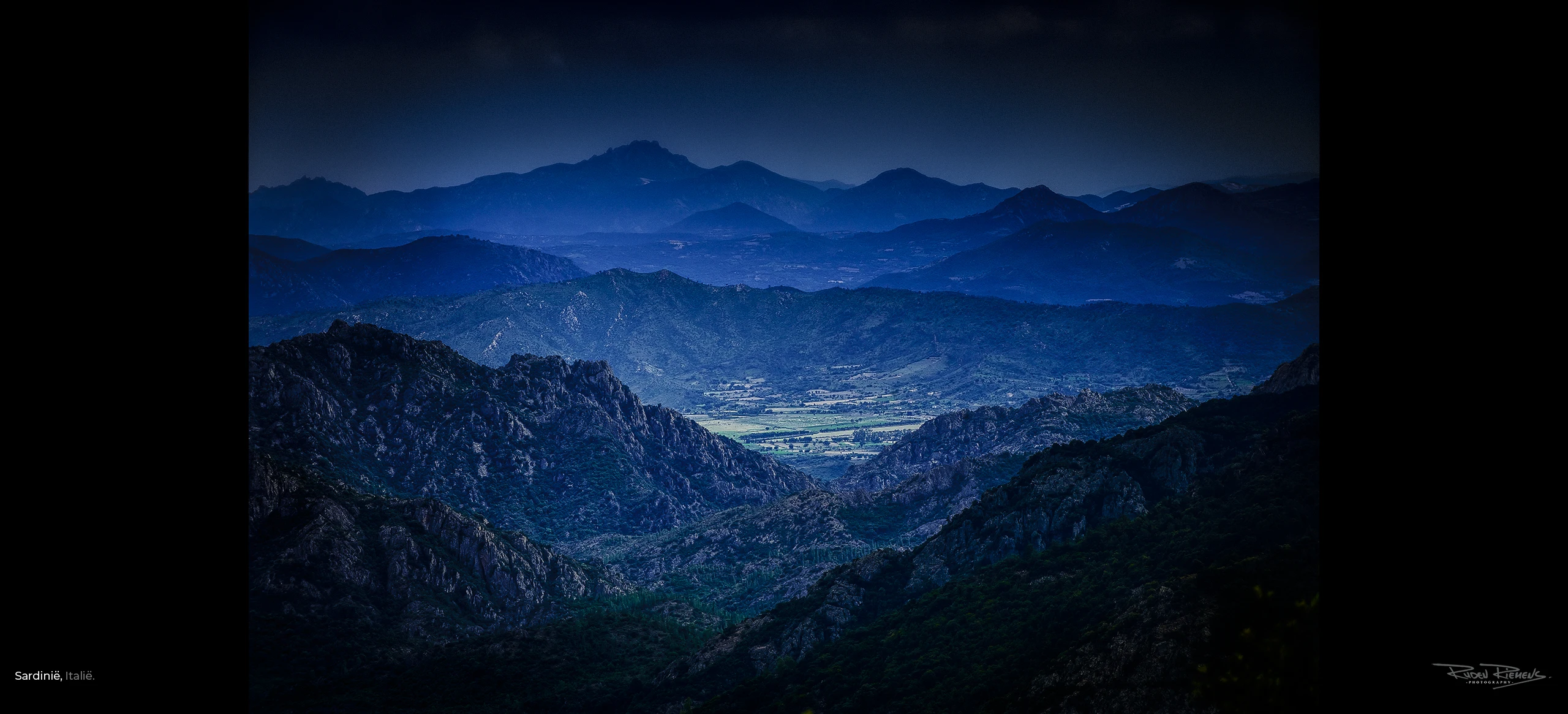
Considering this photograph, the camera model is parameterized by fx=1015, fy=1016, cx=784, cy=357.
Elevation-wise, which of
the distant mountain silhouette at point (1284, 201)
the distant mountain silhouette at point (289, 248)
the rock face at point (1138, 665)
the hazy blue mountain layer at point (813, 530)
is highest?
the distant mountain silhouette at point (289, 248)

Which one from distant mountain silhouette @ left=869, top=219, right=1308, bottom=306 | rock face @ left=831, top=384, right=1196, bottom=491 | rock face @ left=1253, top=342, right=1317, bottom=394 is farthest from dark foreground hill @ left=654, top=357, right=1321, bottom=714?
distant mountain silhouette @ left=869, top=219, right=1308, bottom=306

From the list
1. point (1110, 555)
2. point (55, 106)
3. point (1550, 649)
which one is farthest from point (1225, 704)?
point (55, 106)

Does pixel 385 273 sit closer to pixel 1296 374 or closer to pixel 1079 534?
pixel 1079 534

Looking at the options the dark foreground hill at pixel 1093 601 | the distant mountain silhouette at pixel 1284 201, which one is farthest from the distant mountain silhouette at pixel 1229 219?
the dark foreground hill at pixel 1093 601

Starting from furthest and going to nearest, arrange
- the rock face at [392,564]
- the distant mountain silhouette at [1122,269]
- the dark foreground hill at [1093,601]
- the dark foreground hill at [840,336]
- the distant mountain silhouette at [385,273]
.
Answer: the distant mountain silhouette at [385,273] → the distant mountain silhouette at [1122,269] → the dark foreground hill at [840,336] → the rock face at [392,564] → the dark foreground hill at [1093,601]

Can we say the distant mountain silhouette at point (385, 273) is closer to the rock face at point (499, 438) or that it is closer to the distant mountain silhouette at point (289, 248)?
the distant mountain silhouette at point (289, 248)

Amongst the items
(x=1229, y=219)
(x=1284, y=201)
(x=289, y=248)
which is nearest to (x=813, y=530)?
(x=1284, y=201)

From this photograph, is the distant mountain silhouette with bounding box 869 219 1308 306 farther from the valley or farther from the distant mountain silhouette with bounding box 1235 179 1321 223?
the valley
